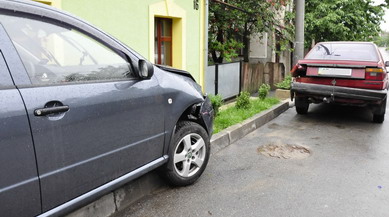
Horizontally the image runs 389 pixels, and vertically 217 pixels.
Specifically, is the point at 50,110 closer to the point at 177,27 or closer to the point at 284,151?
the point at 284,151

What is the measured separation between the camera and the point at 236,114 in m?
7.01

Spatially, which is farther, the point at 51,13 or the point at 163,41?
the point at 163,41

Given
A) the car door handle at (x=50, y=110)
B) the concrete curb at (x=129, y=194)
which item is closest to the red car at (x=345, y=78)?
the concrete curb at (x=129, y=194)

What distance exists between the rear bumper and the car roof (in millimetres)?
4915

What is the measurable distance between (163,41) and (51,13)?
556 centimetres

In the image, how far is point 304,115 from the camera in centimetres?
828

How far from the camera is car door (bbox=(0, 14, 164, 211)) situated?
2383mm

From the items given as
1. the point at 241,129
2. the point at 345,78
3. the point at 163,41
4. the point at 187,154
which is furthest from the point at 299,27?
the point at 187,154

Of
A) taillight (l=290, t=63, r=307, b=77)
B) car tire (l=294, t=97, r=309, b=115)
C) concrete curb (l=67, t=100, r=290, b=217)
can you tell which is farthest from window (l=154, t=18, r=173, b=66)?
concrete curb (l=67, t=100, r=290, b=217)

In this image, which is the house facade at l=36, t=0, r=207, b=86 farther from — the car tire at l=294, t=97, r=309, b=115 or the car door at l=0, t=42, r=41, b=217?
the car door at l=0, t=42, r=41, b=217

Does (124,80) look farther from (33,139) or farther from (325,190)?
(325,190)

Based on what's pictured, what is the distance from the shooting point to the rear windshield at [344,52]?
7.29 metres

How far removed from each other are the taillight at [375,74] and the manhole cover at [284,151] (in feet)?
7.40

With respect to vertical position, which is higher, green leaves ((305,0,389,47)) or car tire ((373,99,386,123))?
green leaves ((305,0,389,47))
